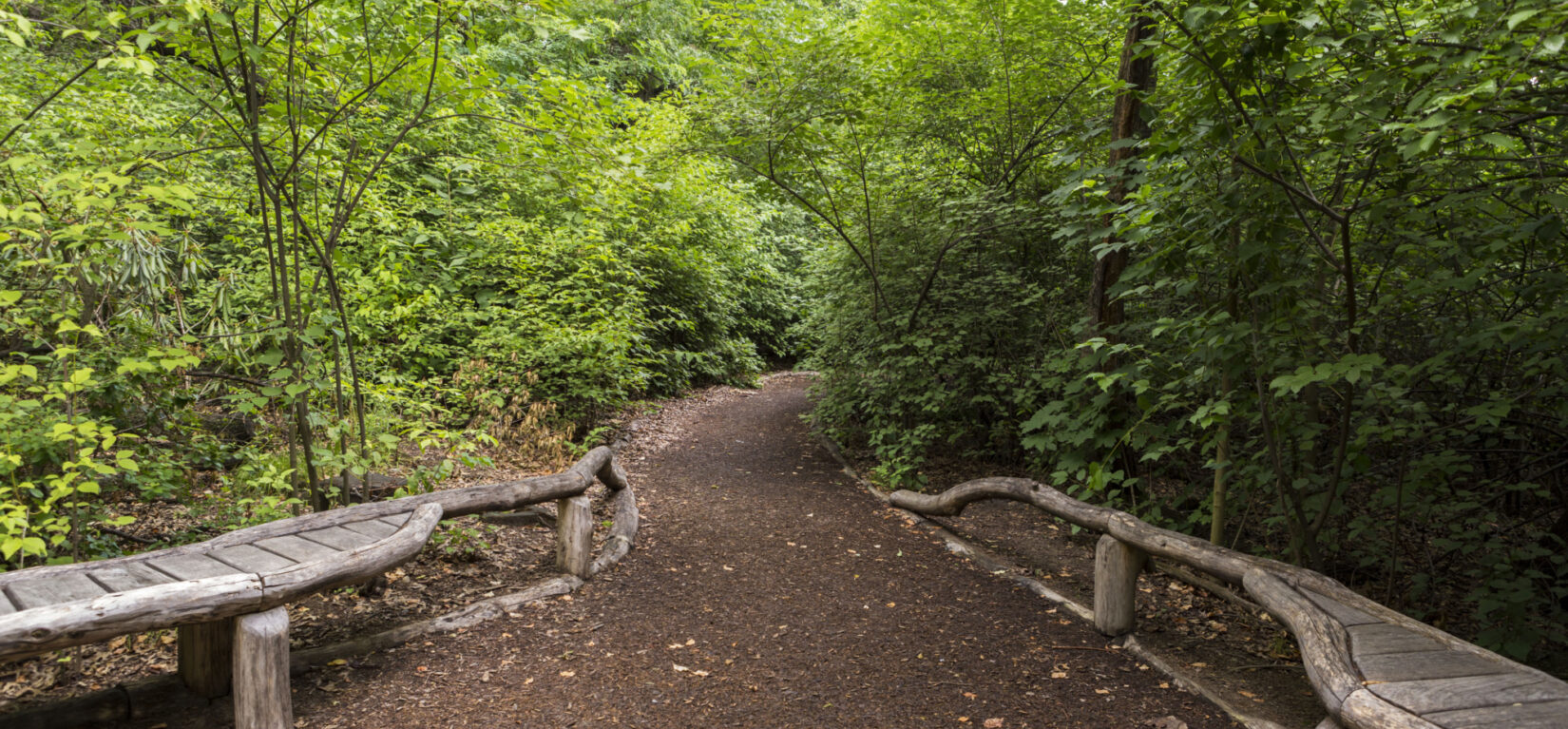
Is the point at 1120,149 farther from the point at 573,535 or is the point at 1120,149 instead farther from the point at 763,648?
the point at 573,535

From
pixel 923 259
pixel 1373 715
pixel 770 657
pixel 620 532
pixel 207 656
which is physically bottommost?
pixel 770 657

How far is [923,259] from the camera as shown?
7.76 meters

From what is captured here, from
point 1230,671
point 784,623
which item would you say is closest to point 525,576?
point 784,623

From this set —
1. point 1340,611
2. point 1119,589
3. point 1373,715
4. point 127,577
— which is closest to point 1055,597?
point 1119,589

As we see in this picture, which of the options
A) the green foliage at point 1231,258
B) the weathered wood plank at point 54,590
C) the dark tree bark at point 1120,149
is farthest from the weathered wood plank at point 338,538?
the dark tree bark at point 1120,149

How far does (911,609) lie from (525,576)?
247 centimetres

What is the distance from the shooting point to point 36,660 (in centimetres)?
345

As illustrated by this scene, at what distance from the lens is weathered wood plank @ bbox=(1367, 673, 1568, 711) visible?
2.21m

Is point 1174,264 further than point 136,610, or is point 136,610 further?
point 1174,264

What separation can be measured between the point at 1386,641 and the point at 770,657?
8.59 ft

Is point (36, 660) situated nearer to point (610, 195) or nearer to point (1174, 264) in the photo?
point (1174, 264)

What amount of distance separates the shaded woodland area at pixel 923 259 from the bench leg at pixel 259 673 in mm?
764

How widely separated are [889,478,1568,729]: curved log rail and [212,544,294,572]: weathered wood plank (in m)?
3.89

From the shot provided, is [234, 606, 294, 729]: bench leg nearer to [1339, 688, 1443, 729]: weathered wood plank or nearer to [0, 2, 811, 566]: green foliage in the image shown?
[0, 2, 811, 566]: green foliage
